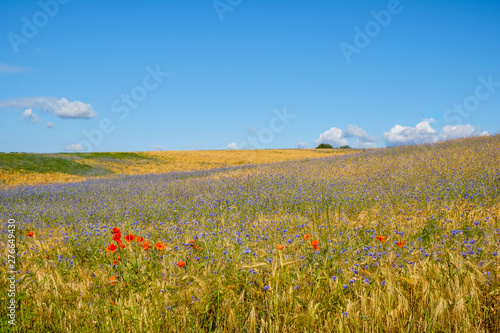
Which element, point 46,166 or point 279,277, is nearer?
point 279,277

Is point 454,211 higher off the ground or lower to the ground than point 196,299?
higher

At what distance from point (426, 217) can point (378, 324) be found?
3.80 m

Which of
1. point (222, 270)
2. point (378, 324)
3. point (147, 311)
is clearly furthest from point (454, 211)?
point (147, 311)

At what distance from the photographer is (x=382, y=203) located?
6.57m

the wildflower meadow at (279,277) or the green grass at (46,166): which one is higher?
the green grass at (46,166)

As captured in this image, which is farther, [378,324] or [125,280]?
[125,280]

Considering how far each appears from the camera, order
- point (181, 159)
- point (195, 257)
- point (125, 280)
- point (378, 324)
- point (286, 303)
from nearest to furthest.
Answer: point (378, 324), point (286, 303), point (125, 280), point (195, 257), point (181, 159)

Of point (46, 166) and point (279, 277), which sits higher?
point (46, 166)

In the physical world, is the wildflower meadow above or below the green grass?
below

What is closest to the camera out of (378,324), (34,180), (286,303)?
(378,324)

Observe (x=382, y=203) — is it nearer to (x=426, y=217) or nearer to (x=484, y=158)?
(x=426, y=217)

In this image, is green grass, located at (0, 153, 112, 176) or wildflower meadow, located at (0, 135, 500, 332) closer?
wildflower meadow, located at (0, 135, 500, 332)

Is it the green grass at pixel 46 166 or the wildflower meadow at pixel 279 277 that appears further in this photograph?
the green grass at pixel 46 166

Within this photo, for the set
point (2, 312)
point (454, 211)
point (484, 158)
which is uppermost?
point (484, 158)
